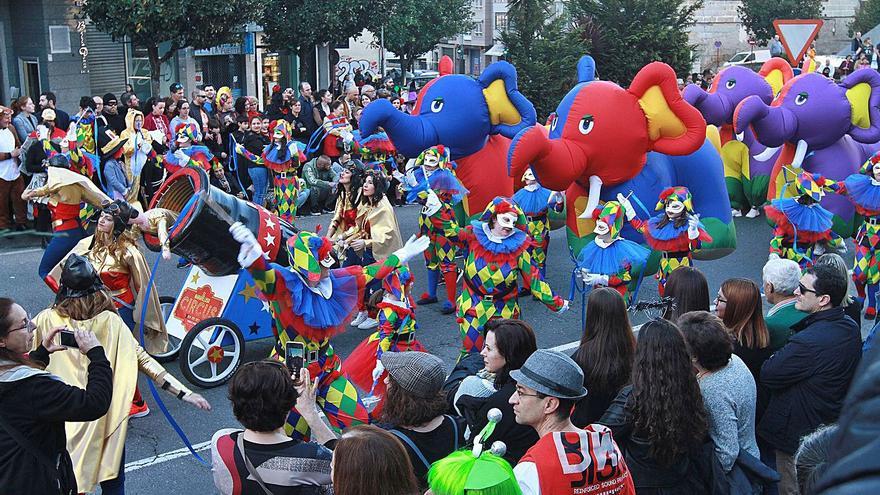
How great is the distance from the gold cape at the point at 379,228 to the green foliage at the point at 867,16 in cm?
3543

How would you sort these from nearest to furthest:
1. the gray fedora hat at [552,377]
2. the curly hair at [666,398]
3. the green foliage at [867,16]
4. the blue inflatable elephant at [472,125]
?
the gray fedora hat at [552,377] → the curly hair at [666,398] → the blue inflatable elephant at [472,125] → the green foliage at [867,16]

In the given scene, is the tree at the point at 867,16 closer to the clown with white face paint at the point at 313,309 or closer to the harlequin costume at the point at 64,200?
the harlequin costume at the point at 64,200

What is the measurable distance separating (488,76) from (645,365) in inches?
300

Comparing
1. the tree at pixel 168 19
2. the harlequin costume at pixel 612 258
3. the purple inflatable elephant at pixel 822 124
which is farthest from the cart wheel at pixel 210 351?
the tree at pixel 168 19

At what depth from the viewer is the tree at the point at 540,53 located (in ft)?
73.8

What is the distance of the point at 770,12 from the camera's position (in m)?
37.2

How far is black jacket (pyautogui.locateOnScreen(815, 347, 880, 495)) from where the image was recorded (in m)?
0.78

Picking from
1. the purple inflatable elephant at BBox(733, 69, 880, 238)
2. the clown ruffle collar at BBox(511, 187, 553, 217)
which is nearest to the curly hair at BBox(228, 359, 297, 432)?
the clown ruffle collar at BBox(511, 187, 553, 217)

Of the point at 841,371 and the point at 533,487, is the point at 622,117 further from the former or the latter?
the point at 533,487

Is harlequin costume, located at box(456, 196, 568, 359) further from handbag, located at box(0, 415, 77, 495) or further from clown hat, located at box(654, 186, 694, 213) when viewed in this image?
handbag, located at box(0, 415, 77, 495)

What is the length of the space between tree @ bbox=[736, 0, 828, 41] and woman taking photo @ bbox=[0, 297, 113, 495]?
3699 cm

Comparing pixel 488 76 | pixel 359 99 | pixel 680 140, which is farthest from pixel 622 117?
pixel 359 99

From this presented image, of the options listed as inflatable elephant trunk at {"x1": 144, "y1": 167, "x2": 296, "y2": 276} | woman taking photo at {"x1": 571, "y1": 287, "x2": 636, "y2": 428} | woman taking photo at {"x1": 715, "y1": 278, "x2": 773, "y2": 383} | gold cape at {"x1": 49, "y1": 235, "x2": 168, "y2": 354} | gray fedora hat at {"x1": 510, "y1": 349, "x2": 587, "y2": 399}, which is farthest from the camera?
gold cape at {"x1": 49, "y1": 235, "x2": 168, "y2": 354}

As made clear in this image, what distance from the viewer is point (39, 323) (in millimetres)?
5293
